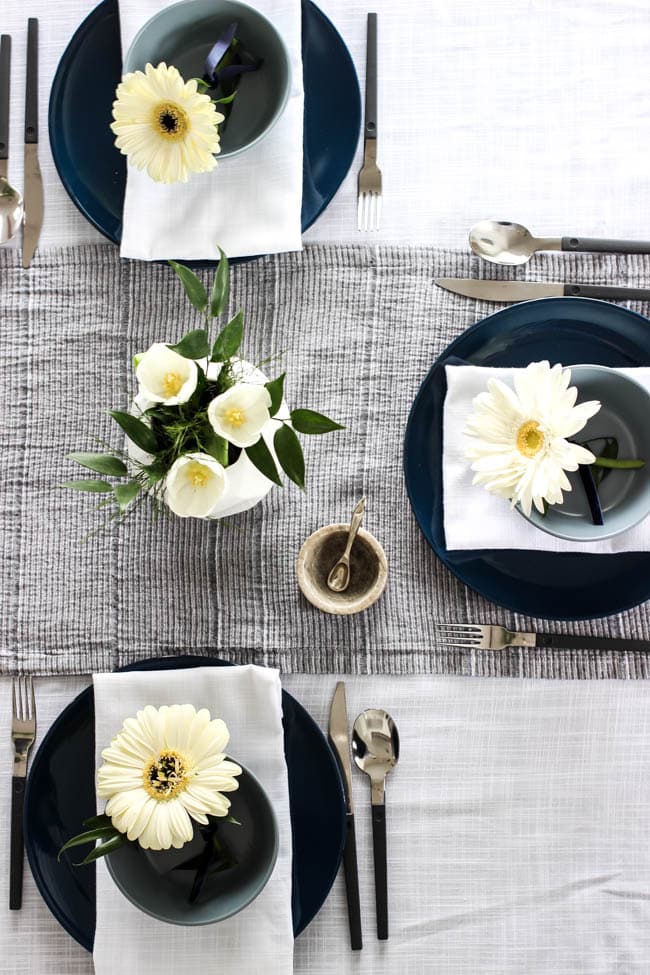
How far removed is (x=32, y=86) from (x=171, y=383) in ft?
1.54

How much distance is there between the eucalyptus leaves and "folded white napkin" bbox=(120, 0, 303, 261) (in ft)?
0.52

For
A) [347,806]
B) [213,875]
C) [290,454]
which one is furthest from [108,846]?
[290,454]

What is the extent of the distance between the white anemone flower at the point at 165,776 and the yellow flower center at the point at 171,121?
0.50 m

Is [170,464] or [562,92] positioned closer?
[170,464]

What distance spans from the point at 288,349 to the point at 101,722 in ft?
1.34

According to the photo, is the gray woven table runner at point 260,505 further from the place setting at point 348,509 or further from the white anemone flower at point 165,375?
the white anemone flower at point 165,375

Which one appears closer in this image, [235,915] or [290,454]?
[290,454]

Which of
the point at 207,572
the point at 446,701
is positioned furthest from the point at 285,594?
the point at 446,701

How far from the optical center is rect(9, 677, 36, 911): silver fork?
811 millimetres

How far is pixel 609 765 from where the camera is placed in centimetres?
84

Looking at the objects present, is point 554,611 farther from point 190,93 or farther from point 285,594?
point 190,93

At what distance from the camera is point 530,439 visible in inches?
27.5

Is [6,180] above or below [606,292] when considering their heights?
above

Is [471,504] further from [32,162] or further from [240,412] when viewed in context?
[32,162]
